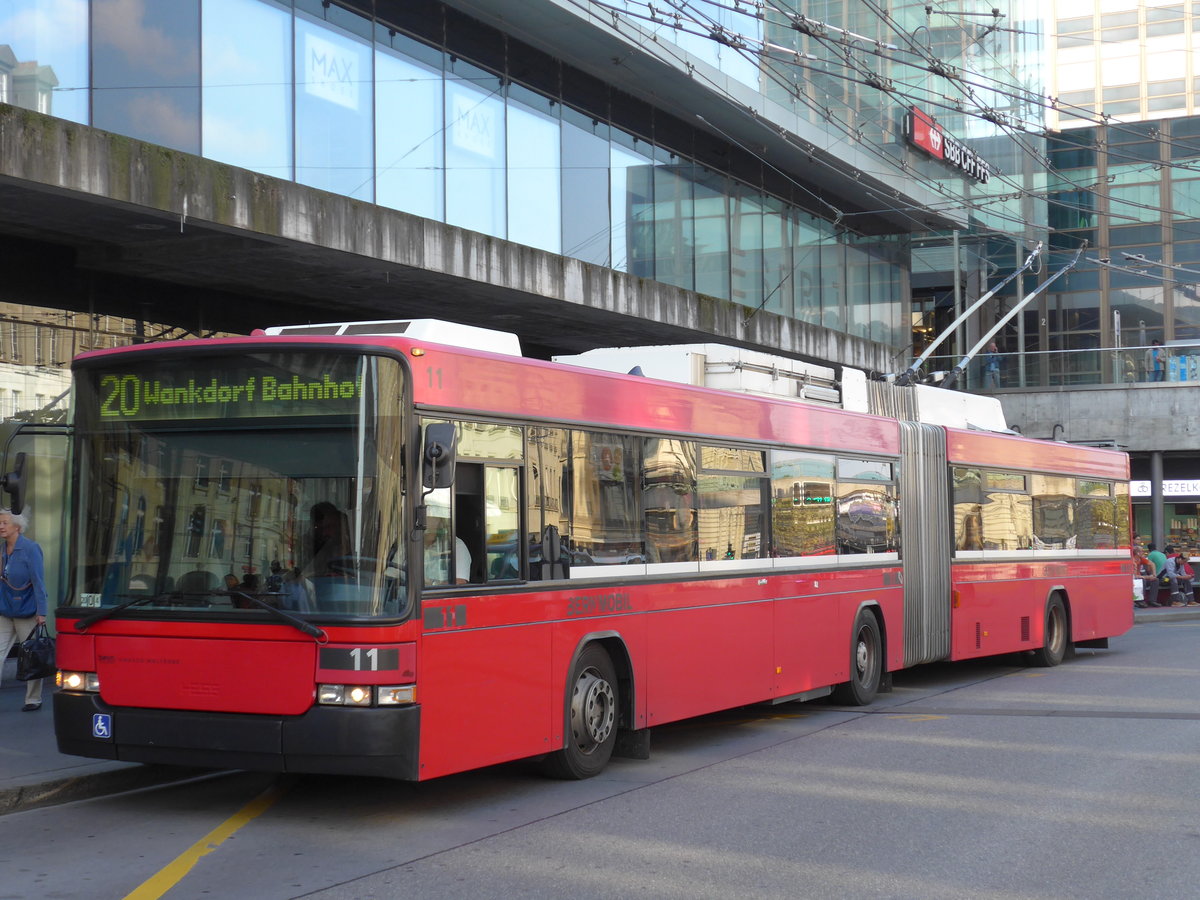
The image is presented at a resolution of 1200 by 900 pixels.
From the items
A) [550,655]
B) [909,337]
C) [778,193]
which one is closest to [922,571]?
[550,655]

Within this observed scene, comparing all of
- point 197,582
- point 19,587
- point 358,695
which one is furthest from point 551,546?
point 19,587

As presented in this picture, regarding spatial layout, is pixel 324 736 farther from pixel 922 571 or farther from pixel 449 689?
pixel 922 571

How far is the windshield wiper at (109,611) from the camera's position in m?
8.12

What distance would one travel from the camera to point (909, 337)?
127 ft

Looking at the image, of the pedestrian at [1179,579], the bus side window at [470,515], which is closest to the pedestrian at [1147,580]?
the pedestrian at [1179,579]

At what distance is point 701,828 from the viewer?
8.05 meters

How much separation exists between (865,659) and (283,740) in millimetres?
8030

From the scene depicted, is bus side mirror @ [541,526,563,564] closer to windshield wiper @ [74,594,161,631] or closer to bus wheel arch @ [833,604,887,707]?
windshield wiper @ [74,594,161,631]

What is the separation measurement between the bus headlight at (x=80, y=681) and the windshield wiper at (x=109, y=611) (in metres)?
0.28

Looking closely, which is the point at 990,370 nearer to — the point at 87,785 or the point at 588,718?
the point at 588,718

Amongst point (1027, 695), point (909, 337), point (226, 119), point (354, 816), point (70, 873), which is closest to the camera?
point (70, 873)

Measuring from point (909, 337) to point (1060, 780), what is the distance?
98.1 feet

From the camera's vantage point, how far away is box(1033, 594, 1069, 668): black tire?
18484mm

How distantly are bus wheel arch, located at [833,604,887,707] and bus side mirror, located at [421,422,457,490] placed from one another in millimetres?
7170
